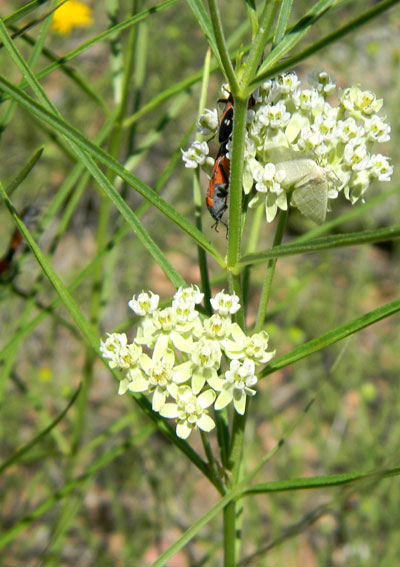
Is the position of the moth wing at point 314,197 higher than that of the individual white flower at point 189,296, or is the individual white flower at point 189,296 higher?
the moth wing at point 314,197

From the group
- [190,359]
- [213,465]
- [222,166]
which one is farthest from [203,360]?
[222,166]

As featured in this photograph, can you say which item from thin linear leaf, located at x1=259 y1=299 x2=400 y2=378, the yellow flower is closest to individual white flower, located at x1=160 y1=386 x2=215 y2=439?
thin linear leaf, located at x1=259 y1=299 x2=400 y2=378

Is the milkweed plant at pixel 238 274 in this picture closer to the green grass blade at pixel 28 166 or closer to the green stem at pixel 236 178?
the green stem at pixel 236 178

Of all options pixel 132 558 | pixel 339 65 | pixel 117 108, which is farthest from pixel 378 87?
pixel 132 558

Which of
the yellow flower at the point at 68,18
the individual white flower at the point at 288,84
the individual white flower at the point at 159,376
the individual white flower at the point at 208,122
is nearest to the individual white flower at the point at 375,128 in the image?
the individual white flower at the point at 288,84

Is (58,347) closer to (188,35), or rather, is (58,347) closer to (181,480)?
(181,480)
